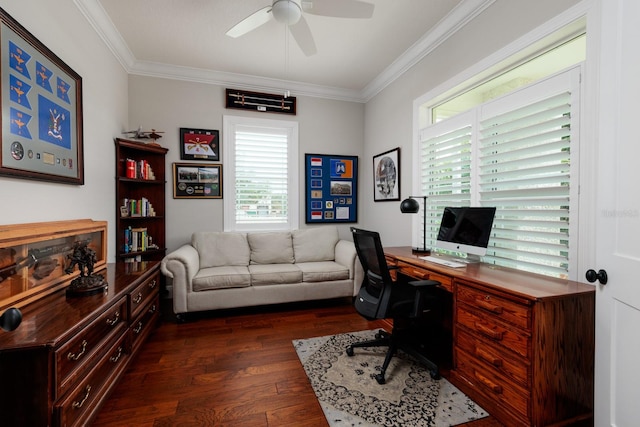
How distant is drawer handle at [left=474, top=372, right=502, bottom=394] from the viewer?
5.43 feet

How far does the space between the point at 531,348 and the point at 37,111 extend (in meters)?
3.14

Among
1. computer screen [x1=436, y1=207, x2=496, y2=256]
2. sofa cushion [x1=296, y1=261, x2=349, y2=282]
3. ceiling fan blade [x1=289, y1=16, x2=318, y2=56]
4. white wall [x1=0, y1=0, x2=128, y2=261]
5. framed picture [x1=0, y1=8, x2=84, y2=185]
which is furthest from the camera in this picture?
sofa cushion [x1=296, y1=261, x2=349, y2=282]

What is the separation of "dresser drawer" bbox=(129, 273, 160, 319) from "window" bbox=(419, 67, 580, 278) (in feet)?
9.04

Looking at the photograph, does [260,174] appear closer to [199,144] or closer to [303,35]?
[199,144]

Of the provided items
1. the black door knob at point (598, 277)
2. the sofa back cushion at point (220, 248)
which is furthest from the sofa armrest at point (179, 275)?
the black door knob at point (598, 277)

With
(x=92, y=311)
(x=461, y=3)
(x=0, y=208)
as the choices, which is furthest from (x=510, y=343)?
(x=0, y=208)

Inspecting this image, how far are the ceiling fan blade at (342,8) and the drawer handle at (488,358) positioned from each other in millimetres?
2348

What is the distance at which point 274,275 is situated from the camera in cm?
328

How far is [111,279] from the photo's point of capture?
2164 mm

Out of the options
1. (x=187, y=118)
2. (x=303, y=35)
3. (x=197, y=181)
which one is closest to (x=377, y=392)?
(x=303, y=35)

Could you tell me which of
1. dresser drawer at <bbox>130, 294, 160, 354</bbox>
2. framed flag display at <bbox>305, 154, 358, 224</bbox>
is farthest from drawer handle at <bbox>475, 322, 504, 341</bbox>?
framed flag display at <bbox>305, 154, 358, 224</bbox>

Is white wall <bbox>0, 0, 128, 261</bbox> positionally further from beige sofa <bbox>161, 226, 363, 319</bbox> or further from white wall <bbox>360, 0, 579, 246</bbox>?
white wall <bbox>360, 0, 579, 246</bbox>

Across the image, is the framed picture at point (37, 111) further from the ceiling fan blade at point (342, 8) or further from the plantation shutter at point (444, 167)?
the plantation shutter at point (444, 167)

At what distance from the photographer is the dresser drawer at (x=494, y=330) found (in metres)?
1.50
